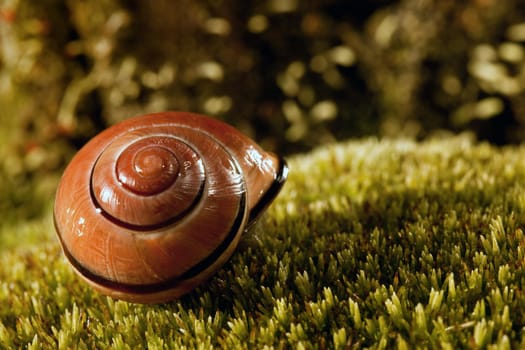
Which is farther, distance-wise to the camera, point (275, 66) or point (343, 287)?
point (275, 66)

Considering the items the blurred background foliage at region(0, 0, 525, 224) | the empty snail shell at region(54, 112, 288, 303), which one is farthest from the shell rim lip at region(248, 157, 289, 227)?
the blurred background foliage at region(0, 0, 525, 224)

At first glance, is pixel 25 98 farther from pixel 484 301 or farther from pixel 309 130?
pixel 484 301


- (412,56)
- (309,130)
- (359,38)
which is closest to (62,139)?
(309,130)

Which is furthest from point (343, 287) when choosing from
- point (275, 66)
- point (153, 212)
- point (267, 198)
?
point (275, 66)

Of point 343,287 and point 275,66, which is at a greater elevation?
point 275,66

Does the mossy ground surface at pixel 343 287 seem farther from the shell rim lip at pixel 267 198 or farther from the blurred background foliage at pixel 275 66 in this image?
the blurred background foliage at pixel 275 66

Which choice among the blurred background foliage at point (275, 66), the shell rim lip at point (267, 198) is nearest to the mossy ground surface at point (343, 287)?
the shell rim lip at point (267, 198)

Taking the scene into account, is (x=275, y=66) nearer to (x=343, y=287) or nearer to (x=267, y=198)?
(x=267, y=198)
